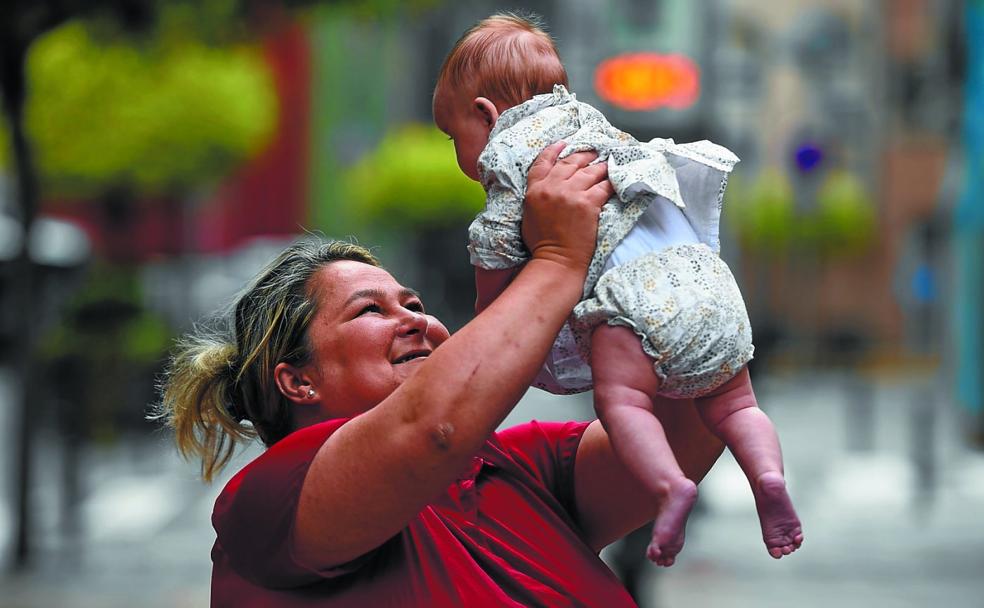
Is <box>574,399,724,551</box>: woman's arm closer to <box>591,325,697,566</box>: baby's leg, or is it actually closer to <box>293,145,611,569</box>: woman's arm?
<box>591,325,697,566</box>: baby's leg

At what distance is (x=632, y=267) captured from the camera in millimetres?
2223

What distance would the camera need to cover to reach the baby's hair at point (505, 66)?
7.70 feet

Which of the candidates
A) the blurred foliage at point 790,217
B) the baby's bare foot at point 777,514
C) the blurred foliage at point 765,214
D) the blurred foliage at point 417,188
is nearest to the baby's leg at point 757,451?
the baby's bare foot at point 777,514

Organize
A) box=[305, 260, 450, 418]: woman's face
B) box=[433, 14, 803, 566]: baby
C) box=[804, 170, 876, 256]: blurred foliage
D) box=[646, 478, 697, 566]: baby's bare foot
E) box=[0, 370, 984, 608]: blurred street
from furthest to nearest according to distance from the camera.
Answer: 1. box=[804, 170, 876, 256]: blurred foliage
2. box=[0, 370, 984, 608]: blurred street
3. box=[305, 260, 450, 418]: woman's face
4. box=[433, 14, 803, 566]: baby
5. box=[646, 478, 697, 566]: baby's bare foot

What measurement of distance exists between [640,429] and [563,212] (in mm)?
309

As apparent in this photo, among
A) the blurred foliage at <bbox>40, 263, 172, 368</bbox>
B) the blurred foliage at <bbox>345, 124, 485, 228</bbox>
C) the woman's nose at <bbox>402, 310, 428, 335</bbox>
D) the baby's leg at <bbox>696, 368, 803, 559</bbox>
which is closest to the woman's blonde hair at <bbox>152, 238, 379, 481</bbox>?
the woman's nose at <bbox>402, 310, 428, 335</bbox>

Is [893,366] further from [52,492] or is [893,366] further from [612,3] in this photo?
[52,492]

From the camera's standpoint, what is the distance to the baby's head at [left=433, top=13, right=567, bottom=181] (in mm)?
2346

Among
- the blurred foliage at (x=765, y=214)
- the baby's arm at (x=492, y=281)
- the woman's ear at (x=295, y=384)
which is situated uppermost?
the baby's arm at (x=492, y=281)

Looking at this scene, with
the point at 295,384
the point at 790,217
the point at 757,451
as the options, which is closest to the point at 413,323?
the point at 295,384

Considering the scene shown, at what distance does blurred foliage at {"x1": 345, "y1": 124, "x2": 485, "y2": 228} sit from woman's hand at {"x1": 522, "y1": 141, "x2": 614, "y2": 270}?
28674 millimetres

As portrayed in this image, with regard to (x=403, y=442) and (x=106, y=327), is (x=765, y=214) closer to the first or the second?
(x=106, y=327)

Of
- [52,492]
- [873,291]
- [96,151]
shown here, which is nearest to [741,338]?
[52,492]

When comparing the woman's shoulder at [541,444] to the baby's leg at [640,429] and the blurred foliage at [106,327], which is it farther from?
the blurred foliage at [106,327]
